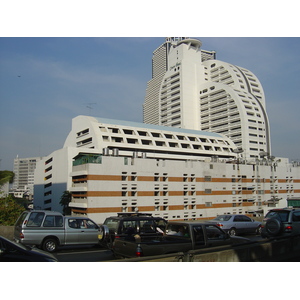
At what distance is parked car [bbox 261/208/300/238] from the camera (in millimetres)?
12655

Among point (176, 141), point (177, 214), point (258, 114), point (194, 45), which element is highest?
point (194, 45)

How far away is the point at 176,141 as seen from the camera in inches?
2355

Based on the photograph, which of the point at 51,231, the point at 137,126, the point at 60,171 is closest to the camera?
the point at 51,231

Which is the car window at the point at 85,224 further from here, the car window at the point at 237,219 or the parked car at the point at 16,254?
the car window at the point at 237,219

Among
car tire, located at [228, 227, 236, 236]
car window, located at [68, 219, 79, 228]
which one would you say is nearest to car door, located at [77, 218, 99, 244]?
car window, located at [68, 219, 79, 228]

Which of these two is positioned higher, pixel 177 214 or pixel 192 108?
pixel 192 108

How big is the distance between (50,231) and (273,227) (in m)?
9.61

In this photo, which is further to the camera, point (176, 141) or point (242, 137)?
point (242, 137)

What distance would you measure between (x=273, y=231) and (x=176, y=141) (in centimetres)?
4739

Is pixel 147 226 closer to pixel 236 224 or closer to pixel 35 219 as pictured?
pixel 35 219

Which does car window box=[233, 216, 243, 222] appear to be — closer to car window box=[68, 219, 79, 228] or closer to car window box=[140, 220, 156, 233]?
car window box=[140, 220, 156, 233]

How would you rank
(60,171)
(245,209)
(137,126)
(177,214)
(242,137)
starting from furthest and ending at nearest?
(242,137), (137,126), (60,171), (245,209), (177,214)

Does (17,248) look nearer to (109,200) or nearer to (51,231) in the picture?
(51,231)

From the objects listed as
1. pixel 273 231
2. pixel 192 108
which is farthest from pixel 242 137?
pixel 273 231
